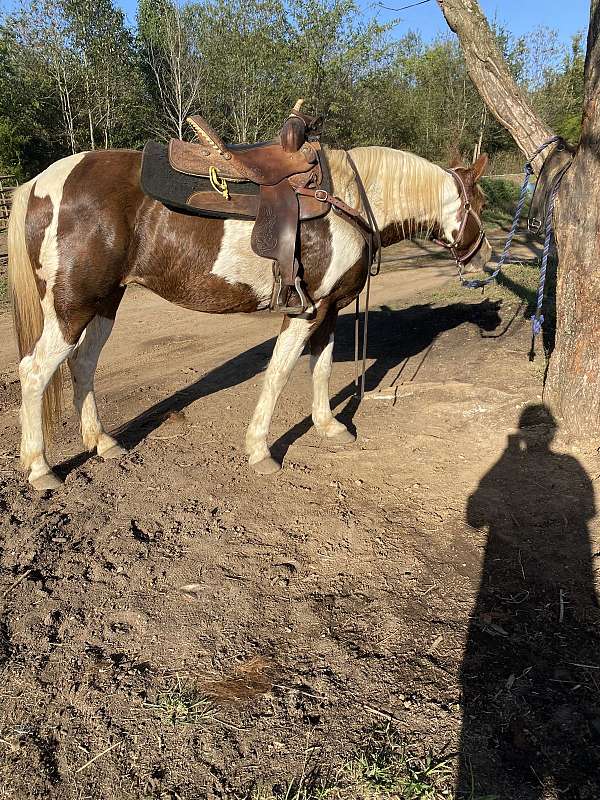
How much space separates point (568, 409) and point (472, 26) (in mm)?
2848

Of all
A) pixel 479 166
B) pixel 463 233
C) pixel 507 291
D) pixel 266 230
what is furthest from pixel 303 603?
pixel 507 291

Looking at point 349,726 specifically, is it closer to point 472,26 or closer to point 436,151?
point 472,26

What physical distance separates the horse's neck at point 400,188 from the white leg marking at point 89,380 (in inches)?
81.7

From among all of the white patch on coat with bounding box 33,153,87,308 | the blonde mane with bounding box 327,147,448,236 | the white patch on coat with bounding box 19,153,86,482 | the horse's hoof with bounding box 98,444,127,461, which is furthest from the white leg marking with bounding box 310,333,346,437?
the white patch on coat with bounding box 33,153,87,308

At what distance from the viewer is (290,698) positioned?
206 centimetres

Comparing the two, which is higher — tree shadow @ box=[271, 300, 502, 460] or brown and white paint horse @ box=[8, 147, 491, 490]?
brown and white paint horse @ box=[8, 147, 491, 490]

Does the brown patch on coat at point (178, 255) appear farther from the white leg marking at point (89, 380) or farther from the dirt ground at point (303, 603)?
the dirt ground at point (303, 603)

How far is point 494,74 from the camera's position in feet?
13.0

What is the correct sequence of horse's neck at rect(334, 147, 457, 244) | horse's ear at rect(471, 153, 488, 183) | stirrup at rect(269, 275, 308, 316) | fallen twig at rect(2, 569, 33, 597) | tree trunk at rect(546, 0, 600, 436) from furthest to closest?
1. horse's ear at rect(471, 153, 488, 183)
2. horse's neck at rect(334, 147, 457, 244)
3. stirrup at rect(269, 275, 308, 316)
4. tree trunk at rect(546, 0, 600, 436)
5. fallen twig at rect(2, 569, 33, 597)

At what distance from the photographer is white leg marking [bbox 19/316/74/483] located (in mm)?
3447

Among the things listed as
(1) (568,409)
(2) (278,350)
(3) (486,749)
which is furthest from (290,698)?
(1) (568,409)

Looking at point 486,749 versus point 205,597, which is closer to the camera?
point 486,749

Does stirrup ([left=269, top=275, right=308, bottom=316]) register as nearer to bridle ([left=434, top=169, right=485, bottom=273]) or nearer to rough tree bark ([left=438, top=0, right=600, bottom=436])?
bridle ([left=434, top=169, right=485, bottom=273])

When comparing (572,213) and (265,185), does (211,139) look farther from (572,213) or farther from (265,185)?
(572,213)
